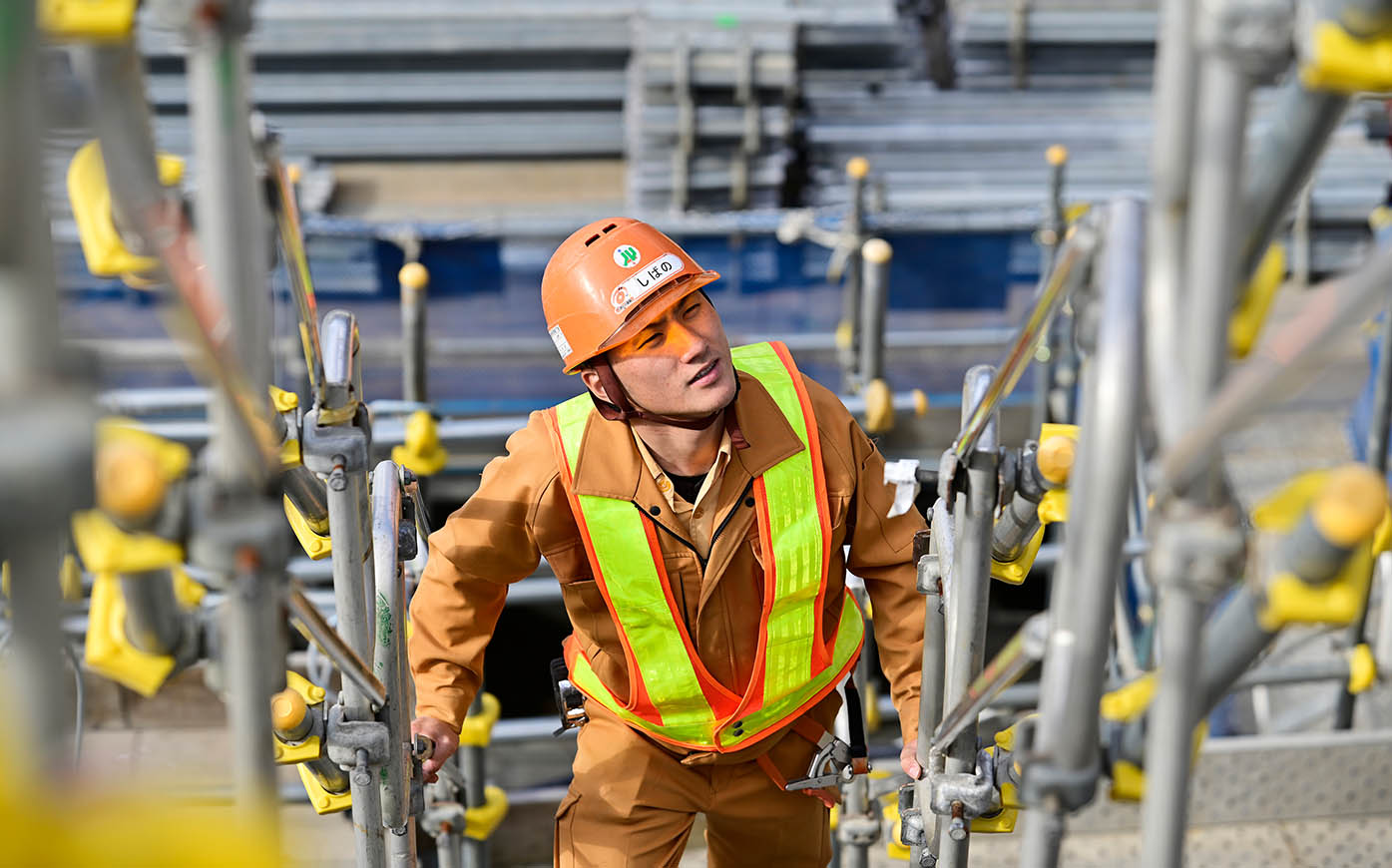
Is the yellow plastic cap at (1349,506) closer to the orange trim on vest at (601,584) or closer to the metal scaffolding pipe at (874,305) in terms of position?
the orange trim on vest at (601,584)

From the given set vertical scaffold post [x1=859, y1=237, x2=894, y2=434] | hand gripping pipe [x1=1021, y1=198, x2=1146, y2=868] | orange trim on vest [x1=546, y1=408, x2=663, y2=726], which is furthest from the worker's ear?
vertical scaffold post [x1=859, y1=237, x2=894, y2=434]

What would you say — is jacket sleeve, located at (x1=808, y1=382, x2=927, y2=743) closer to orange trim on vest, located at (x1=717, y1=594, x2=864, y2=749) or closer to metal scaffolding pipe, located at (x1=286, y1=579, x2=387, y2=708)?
orange trim on vest, located at (x1=717, y1=594, x2=864, y2=749)

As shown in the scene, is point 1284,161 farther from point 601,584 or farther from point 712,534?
point 601,584

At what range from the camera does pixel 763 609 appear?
295 centimetres

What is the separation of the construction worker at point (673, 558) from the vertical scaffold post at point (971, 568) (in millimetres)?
294

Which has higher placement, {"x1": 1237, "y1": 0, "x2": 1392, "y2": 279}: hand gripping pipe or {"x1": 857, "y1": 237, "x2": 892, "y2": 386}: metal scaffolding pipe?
{"x1": 1237, "y1": 0, "x2": 1392, "y2": 279}: hand gripping pipe

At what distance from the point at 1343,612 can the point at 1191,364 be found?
29cm

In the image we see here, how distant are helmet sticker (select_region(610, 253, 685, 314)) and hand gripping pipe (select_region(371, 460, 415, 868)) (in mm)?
561

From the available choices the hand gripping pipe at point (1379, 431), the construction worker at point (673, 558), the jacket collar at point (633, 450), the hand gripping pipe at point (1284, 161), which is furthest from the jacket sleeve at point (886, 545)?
the hand gripping pipe at point (1379, 431)

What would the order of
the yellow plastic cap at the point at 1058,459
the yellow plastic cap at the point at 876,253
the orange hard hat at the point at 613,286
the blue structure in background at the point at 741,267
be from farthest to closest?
the blue structure in background at the point at 741,267 → the yellow plastic cap at the point at 876,253 → the orange hard hat at the point at 613,286 → the yellow plastic cap at the point at 1058,459

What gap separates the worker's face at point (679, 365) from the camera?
2.84 metres

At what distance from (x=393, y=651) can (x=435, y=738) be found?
0.37 m

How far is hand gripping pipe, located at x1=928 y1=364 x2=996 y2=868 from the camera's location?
7.55 ft

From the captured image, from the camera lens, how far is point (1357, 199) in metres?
7.81
